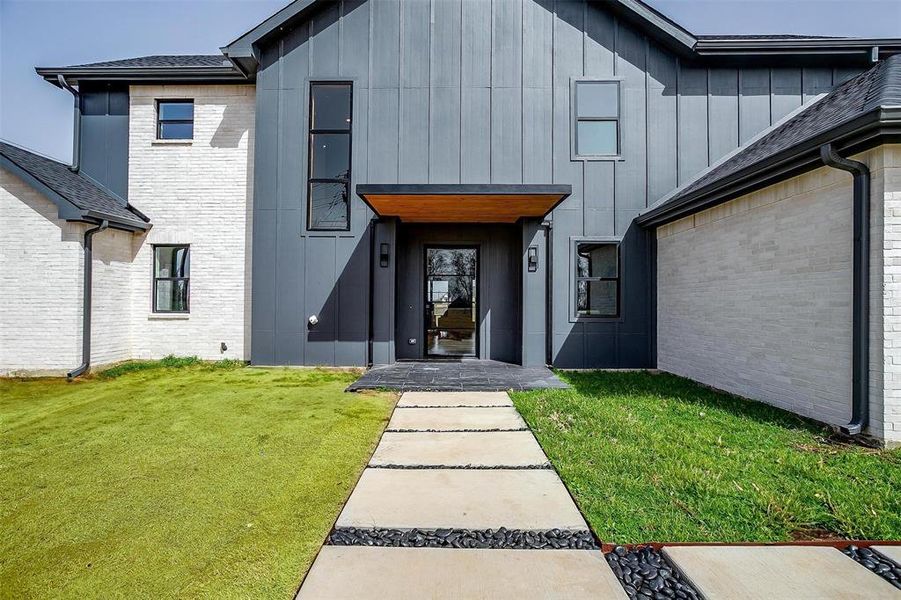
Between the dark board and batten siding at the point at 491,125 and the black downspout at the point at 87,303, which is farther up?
the dark board and batten siding at the point at 491,125

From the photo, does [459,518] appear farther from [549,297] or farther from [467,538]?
[549,297]

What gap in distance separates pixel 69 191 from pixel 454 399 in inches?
308

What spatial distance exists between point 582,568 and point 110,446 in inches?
171

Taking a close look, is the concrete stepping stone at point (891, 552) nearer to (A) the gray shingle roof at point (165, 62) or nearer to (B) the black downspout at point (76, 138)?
(A) the gray shingle roof at point (165, 62)

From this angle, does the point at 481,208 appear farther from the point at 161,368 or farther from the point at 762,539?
the point at 161,368

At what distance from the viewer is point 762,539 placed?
2469 millimetres

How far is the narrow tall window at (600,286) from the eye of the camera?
846cm

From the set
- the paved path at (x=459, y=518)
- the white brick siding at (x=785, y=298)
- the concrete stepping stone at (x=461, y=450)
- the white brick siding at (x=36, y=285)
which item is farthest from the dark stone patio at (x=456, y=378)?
the white brick siding at (x=36, y=285)

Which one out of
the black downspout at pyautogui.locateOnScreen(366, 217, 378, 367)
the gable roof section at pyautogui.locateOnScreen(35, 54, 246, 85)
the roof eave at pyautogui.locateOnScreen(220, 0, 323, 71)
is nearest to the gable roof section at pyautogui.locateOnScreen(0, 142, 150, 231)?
the gable roof section at pyautogui.locateOnScreen(35, 54, 246, 85)

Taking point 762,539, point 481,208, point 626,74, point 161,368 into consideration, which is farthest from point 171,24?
point 762,539

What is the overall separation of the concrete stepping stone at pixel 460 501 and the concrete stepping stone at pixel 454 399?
7.28 ft

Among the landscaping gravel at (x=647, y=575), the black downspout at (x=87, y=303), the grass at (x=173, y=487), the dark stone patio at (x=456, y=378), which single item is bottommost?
the grass at (x=173, y=487)

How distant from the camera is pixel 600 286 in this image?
850 centimetres

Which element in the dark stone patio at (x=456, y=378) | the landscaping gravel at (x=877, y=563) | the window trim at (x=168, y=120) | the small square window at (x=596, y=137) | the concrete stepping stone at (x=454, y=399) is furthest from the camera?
the window trim at (x=168, y=120)
